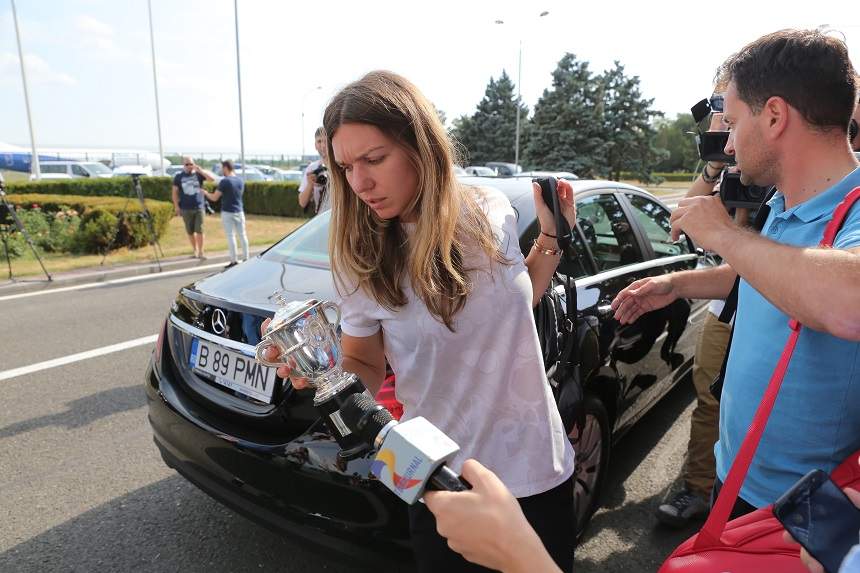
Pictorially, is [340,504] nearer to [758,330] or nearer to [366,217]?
[366,217]

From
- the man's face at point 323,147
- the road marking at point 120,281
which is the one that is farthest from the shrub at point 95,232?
the man's face at point 323,147

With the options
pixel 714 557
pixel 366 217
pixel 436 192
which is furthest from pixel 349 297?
pixel 714 557

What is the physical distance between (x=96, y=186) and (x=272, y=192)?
17.5 ft

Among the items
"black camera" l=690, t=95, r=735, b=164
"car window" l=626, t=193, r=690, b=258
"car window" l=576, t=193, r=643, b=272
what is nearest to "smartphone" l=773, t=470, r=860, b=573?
"black camera" l=690, t=95, r=735, b=164

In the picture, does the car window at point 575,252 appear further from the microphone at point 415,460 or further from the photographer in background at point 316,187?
the photographer in background at point 316,187

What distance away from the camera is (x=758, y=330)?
1327 millimetres

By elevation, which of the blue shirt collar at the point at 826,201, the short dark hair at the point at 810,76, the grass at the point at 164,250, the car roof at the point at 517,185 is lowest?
the grass at the point at 164,250

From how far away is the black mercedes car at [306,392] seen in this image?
185 cm

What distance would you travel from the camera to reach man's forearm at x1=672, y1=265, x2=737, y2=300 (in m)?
1.90

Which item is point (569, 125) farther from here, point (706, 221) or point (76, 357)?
point (706, 221)

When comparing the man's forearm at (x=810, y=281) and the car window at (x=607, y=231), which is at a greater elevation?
the man's forearm at (x=810, y=281)

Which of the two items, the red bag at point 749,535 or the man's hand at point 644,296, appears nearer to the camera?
the red bag at point 749,535

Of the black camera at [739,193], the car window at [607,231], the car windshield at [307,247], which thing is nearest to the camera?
the black camera at [739,193]

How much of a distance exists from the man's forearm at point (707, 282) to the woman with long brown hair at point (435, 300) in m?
0.78
